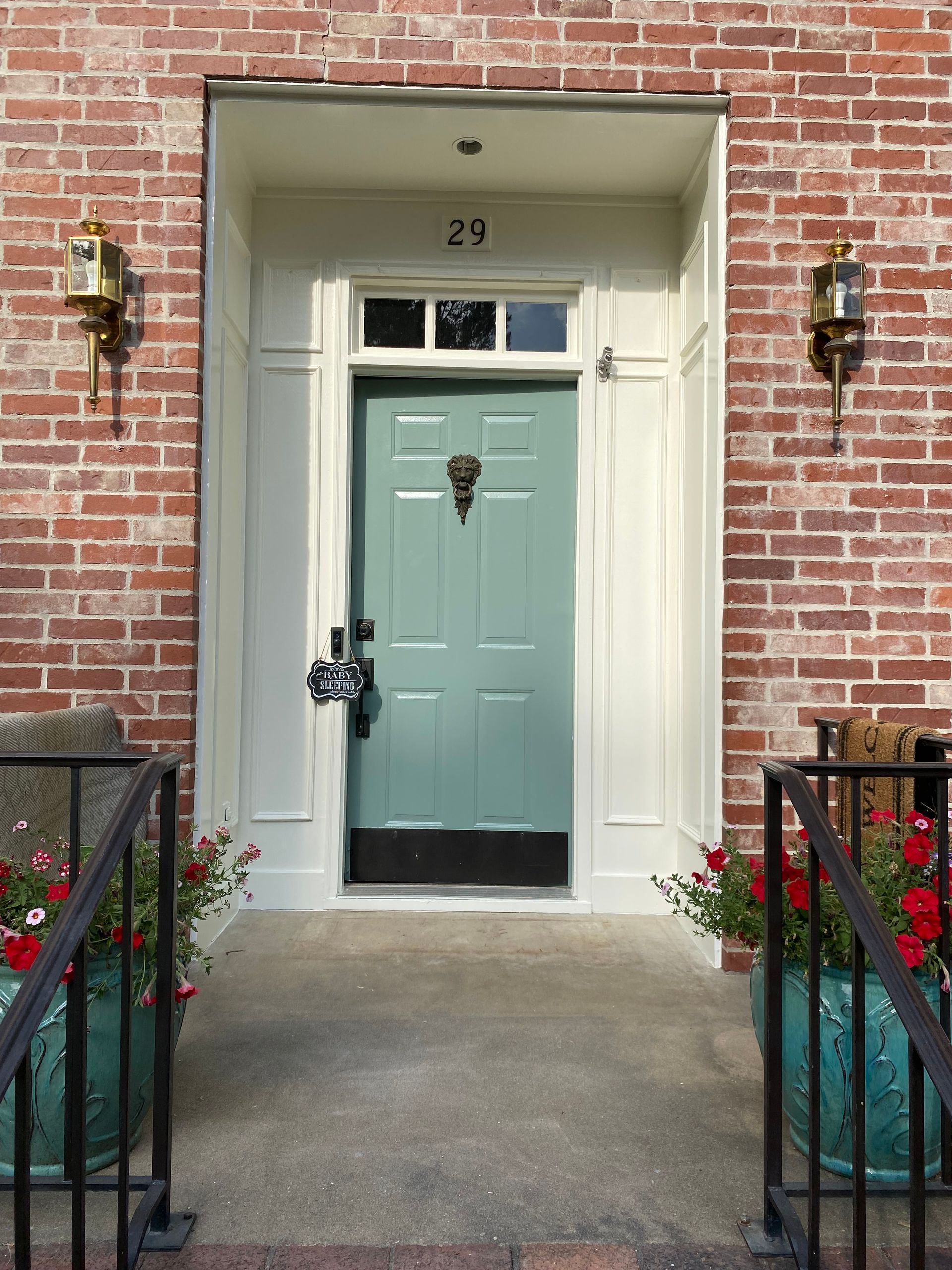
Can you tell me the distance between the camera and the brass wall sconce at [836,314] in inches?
117

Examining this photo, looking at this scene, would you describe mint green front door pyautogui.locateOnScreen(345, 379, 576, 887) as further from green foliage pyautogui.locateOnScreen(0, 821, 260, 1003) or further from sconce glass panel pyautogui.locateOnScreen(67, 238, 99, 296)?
green foliage pyautogui.locateOnScreen(0, 821, 260, 1003)

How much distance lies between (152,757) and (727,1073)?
1.67 m

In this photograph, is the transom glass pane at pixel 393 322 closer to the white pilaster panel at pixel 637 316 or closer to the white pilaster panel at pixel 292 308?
the white pilaster panel at pixel 292 308

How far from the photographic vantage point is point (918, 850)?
1.89 m

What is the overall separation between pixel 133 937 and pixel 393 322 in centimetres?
274

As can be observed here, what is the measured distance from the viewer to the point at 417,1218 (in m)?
1.74

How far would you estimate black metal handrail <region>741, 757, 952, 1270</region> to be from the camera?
4.11ft

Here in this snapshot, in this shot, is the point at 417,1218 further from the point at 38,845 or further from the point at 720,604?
the point at 720,604

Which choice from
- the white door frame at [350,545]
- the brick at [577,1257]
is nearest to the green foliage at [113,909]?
the brick at [577,1257]

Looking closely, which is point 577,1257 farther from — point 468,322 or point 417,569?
point 468,322

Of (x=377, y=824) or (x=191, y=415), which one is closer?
(x=191, y=415)

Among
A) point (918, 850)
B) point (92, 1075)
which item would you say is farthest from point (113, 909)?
point (918, 850)

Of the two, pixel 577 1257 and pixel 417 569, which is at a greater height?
pixel 417 569

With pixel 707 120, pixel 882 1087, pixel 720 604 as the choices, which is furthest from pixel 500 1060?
pixel 707 120
